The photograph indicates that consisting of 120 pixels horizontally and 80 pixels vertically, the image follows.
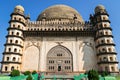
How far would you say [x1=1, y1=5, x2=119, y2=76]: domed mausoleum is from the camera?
2811cm

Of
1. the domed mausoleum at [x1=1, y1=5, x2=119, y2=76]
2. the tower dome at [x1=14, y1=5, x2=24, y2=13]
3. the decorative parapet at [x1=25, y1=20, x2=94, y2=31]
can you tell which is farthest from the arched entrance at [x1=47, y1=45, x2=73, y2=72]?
the tower dome at [x1=14, y1=5, x2=24, y2=13]

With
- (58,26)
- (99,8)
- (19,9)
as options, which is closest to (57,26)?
(58,26)

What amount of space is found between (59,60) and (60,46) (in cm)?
285

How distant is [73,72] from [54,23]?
11116 mm

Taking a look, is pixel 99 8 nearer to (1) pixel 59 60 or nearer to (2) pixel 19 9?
(1) pixel 59 60

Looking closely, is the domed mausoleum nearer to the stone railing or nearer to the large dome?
the stone railing

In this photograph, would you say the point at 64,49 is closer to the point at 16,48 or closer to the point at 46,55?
the point at 46,55

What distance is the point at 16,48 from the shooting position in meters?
28.9

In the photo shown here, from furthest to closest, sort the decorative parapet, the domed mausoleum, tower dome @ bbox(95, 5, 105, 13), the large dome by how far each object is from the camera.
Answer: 1. the large dome
2. tower dome @ bbox(95, 5, 105, 13)
3. the decorative parapet
4. the domed mausoleum

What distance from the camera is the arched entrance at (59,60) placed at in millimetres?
28984

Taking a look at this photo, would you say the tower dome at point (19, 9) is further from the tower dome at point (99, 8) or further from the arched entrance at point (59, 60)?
the tower dome at point (99, 8)

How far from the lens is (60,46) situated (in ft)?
100

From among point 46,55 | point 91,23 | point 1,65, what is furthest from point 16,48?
point 91,23

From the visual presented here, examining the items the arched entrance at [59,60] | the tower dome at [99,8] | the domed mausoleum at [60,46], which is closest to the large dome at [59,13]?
the domed mausoleum at [60,46]
